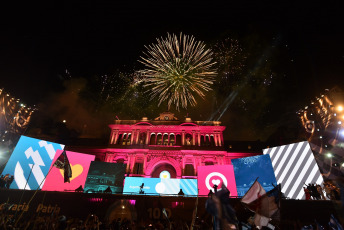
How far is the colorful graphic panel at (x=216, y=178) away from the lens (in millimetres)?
18391

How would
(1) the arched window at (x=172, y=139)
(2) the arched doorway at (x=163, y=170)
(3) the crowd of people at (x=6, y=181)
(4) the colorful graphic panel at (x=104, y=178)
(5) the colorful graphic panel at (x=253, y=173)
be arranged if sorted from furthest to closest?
(1) the arched window at (x=172, y=139) → (2) the arched doorway at (x=163, y=170) → (4) the colorful graphic panel at (x=104, y=178) → (5) the colorful graphic panel at (x=253, y=173) → (3) the crowd of people at (x=6, y=181)

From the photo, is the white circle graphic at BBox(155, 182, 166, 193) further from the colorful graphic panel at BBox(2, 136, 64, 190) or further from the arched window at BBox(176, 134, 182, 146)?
the arched window at BBox(176, 134, 182, 146)

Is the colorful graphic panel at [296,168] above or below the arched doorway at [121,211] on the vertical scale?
above

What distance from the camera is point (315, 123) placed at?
20.1 meters

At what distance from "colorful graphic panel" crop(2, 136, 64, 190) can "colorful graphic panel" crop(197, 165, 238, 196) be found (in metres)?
17.3

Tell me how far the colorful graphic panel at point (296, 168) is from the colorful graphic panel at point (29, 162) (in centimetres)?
2689

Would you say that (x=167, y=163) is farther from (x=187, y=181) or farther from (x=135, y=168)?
Result: (x=187, y=181)

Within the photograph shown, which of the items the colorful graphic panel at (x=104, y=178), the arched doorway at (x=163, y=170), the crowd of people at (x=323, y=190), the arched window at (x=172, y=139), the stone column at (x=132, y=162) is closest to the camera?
the crowd of people at (x=323, y=190)

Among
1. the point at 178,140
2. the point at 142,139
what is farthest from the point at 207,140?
the point at 142,139

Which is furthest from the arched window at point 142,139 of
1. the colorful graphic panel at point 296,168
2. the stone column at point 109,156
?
the colorful graphic panel at point 296,168

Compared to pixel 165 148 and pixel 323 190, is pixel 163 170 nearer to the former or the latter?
pixel 165 148

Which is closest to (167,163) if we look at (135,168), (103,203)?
(135,168)

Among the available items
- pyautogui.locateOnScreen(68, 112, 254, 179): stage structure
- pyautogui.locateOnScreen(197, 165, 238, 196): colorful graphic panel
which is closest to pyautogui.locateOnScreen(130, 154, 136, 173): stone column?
pyautogui.locateOnScreen(68, 112, 254, 179): stage structure

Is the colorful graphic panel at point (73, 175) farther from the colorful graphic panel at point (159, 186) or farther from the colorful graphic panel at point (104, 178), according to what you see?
the colorful graphic panel at point (159, 186)
